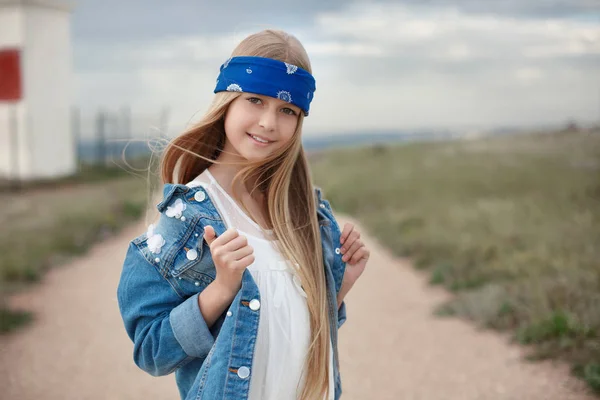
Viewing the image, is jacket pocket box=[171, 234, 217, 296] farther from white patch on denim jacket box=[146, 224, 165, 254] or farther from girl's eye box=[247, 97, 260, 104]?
girl's eye box=[247, 97, 260, 104]

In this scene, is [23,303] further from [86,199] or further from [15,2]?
[15,2]

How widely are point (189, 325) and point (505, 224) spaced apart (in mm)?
6688

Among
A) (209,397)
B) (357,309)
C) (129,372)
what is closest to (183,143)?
(209,397)

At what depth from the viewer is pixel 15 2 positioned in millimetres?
Result: 12156

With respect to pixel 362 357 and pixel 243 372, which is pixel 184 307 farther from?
pixel 362 357

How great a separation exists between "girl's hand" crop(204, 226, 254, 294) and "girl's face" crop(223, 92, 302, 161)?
332 millimetres

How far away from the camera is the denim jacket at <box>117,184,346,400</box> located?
1.60 meters

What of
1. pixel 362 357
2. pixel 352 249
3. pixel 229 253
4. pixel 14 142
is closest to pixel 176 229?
pixel 229 253

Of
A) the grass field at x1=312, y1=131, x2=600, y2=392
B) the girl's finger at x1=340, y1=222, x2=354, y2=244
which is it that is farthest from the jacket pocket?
the grass field at x1=312, y1=131, x2=600, y2=392

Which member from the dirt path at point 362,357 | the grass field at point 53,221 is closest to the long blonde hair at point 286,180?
the dirt path at point 362,357

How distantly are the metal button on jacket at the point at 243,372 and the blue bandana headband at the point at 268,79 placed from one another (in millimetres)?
735

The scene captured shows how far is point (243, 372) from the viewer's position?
1606mm

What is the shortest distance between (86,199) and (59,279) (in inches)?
174

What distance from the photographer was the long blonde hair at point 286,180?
178 centimetres
